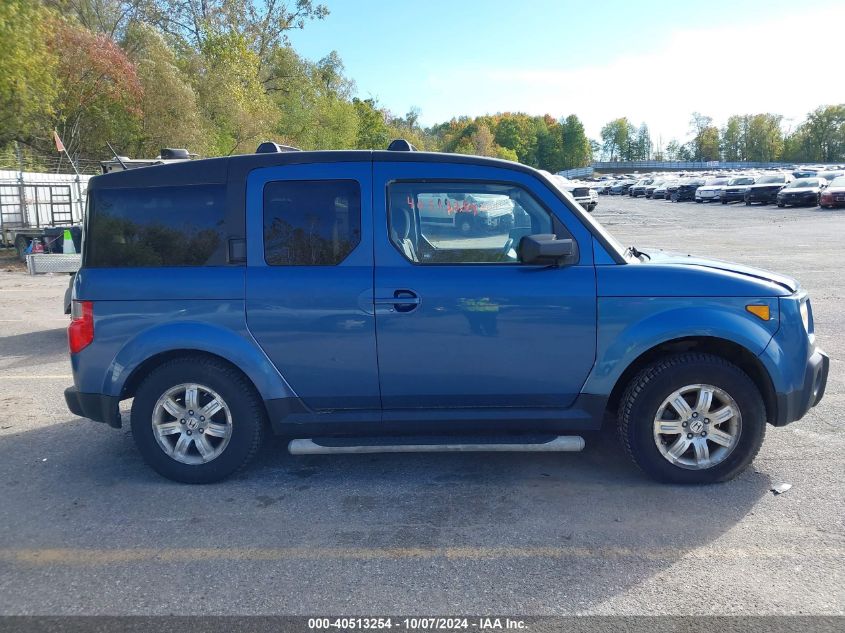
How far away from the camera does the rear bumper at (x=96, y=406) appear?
4426 mm

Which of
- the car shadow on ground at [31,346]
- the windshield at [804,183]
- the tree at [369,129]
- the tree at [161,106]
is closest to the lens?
the car shadow on ground at [31,346]

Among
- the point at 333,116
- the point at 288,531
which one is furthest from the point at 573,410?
the point at 333,116

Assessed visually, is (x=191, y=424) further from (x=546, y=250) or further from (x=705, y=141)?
(x=705, y=141)

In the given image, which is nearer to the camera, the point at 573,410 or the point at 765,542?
the point at 765,542

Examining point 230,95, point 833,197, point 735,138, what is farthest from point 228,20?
point 735,138

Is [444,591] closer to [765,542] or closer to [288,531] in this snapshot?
[288,531]

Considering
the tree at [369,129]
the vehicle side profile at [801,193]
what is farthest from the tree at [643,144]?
the vehicle side profile at [801,193]

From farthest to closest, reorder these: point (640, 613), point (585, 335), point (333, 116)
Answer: point (333, 116) < point (585, 335) < point (640, 613)

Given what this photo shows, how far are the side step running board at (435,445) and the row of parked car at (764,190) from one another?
1405 inches

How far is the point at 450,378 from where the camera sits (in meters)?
4.26

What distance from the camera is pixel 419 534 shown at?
3.79 meters

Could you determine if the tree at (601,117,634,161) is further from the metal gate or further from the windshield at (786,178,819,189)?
the metal gate

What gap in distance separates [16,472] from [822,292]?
11.5 meters

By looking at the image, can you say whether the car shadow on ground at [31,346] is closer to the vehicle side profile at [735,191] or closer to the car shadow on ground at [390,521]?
the car shadow on ground at [390,521]
